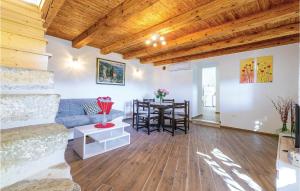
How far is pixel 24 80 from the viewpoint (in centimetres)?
89

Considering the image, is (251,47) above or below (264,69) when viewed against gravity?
above

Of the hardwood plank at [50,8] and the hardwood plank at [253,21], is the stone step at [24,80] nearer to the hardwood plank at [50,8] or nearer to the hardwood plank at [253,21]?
the hardwood plank at [50,8]

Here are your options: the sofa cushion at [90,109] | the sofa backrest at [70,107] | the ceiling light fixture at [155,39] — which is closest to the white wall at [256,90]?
the ceiling light fixture at [155,39]

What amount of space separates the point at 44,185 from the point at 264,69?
4.84 m

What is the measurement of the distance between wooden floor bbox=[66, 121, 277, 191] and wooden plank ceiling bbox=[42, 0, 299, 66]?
89.3 inches

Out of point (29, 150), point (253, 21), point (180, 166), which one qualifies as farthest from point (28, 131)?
point (253, 21)

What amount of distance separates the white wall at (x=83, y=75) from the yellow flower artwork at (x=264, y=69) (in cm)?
398

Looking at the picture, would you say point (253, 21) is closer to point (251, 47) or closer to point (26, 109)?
point (251, 47)

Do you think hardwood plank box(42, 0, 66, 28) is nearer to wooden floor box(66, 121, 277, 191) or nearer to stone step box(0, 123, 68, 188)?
stone step box(0, 123, 68, 188)

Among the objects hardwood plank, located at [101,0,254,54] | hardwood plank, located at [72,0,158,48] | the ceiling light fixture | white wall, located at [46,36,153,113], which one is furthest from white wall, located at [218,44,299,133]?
hardwood plank, located at [72,0,158,48]

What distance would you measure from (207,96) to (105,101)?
605cm

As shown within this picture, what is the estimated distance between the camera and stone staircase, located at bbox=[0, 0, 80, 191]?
64cm

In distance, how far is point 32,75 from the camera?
0.91 metres

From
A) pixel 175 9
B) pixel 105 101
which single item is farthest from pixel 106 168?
pixel 175 9
